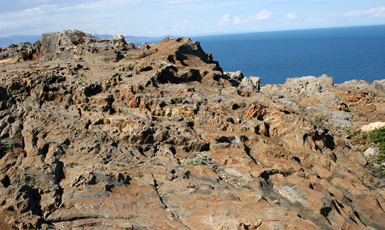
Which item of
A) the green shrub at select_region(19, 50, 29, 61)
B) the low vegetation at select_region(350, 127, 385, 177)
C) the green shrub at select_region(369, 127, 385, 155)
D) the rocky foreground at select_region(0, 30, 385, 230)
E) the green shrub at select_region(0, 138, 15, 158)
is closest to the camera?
the rocky foreground at select_region(0, 30, 385, 230)

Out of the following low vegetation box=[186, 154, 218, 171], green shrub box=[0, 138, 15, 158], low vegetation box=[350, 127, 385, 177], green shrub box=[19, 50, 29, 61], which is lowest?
low vegetation box=[350, 127, 385, 177]

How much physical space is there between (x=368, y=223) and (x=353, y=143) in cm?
1031

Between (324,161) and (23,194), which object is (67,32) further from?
(324,161)

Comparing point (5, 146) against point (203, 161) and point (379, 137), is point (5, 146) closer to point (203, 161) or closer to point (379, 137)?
point (203, 161)

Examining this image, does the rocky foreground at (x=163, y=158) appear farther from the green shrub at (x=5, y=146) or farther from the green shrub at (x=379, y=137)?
the green shrub at (x=379, y=137)

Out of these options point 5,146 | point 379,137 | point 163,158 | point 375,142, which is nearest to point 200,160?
point 163,158

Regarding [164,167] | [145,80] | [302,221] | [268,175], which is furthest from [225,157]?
[145,80]

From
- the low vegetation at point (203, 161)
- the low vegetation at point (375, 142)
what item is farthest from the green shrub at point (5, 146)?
the low vegetation at point (375, 142)

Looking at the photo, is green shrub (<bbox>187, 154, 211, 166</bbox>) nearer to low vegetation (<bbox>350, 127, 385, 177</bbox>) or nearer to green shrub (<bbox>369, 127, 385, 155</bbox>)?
low vegetation (<bbox>350, 127, 385, 177</bbox>)

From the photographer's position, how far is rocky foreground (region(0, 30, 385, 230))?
8016 millimetres

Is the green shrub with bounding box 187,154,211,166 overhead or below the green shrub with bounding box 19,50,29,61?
below

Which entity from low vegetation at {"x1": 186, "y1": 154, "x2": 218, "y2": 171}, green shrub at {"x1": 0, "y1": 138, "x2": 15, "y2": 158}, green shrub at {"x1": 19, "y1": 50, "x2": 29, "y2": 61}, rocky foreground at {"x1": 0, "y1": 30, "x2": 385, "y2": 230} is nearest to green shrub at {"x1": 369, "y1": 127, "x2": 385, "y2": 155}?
rocky foreground at {"x1": 0, "y1": 30, "x2": 385, "y2": 230}

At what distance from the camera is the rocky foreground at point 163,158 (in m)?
8.02

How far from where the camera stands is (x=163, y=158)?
37.5 feet
